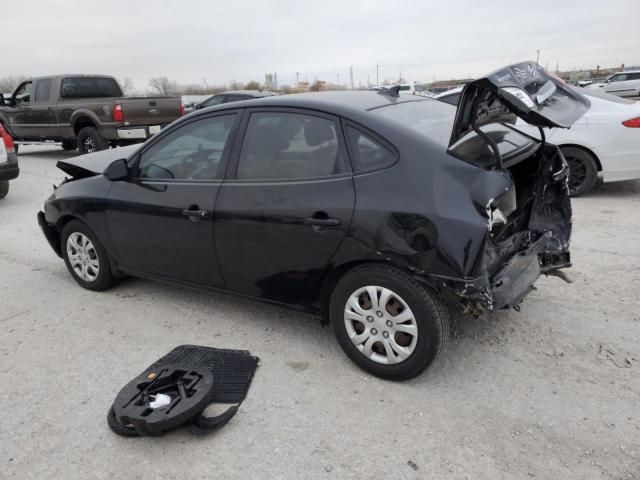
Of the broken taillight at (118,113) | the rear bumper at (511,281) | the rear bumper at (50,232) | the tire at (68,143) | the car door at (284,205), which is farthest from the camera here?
the tire at (68,143)

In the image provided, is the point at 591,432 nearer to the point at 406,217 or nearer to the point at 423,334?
the point at 423,334

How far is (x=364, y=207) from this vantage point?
285 centimetres

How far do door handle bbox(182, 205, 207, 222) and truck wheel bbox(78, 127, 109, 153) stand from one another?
8809 millimetres

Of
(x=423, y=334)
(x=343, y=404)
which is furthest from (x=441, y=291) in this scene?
(x=343, y=404)

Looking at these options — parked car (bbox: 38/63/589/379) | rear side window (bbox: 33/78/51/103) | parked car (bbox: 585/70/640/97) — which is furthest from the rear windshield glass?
parked car (bbox: 585/70/640/97)

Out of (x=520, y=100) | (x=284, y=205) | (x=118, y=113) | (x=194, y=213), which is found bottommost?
(x=194, y=213)

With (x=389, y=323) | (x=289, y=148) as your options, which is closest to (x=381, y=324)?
(x=389, y=323)

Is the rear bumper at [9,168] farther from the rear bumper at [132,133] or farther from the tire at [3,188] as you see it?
the rear bumper at [132,133]

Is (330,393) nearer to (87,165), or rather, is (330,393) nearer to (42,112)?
(87,165)

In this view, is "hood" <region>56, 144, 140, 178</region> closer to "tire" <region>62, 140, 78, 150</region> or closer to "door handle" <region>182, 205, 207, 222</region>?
"door handle" <region>182, 205, 207, 222</region>

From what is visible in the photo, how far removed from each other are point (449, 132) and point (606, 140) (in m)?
4.50

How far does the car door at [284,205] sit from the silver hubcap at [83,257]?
5.20ft

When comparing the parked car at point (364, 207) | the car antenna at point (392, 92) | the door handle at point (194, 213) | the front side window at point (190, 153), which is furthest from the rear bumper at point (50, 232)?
the car antenna at point (392, 92)

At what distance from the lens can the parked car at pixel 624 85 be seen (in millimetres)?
25078
